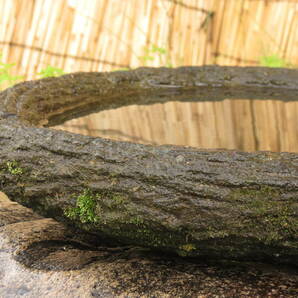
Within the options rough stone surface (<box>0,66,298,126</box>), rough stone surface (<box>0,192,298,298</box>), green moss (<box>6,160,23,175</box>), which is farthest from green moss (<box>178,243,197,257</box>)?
rough stone surface (<box>0,66,298,126</box>)

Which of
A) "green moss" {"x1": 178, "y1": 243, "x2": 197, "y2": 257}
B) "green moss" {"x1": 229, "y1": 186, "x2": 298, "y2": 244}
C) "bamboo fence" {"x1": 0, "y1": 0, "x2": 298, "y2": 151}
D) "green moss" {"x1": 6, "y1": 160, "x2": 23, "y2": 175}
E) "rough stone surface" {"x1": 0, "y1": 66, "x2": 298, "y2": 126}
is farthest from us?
"bamboo fence" {"x1": 0, "y1": 0, "x2": 298, "y2": 151}

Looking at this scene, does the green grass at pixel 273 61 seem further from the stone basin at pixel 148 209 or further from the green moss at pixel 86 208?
the green moss at pixel 86 208

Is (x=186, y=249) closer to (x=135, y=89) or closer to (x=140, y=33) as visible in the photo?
(x=135, y=89)

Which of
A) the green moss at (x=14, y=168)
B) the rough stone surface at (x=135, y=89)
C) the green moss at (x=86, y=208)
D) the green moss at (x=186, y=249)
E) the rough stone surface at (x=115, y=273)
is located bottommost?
the rough stone surface at (x=115, y=273)

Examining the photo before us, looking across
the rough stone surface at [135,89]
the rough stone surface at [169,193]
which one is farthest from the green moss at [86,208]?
the rough stone surface at [135,89]

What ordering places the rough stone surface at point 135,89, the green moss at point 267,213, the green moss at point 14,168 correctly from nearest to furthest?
the green moss at point 267,213
the green moss at point 14,168
the rough stone surface at point 135,89

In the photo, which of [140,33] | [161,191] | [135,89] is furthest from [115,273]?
[140,33]

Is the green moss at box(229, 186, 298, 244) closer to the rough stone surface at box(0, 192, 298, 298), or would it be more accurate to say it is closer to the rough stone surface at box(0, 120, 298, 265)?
the rough stone surface at box(0, 120, 298, 265)
